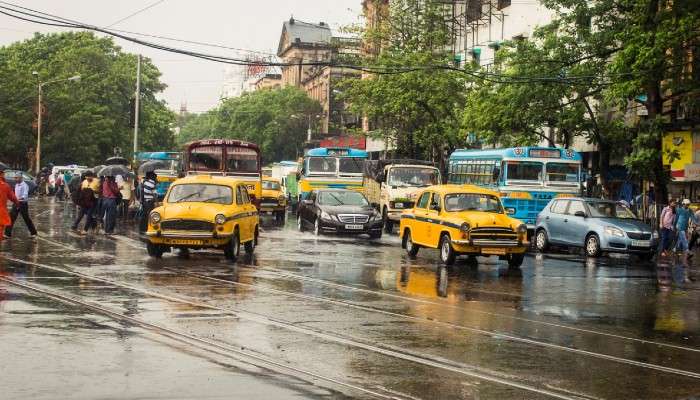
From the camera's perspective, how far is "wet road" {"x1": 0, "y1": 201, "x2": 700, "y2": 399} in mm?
9203

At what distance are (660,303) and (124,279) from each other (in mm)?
8601

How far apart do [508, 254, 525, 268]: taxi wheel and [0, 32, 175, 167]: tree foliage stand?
60.3 meters

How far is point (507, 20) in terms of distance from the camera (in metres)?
54.7

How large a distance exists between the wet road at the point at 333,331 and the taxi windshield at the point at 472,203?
6.88 ft

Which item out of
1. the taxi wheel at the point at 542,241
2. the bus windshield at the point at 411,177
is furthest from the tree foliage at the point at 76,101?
the taxi wheel at the point at 542,241

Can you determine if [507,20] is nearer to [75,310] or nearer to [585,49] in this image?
[585,49]

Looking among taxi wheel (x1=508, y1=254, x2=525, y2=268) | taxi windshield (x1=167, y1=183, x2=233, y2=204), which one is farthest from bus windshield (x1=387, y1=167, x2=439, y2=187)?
taxi windshield (x1=167, y1=183, x2=233, y2=204)

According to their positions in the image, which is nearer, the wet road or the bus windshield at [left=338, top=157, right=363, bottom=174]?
the wet road

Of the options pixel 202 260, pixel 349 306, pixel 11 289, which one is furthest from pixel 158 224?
pixel 349 306

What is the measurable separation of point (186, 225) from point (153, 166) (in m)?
26.6

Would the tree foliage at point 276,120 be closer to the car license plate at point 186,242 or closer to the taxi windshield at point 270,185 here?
the taxi windshield at point 270,185

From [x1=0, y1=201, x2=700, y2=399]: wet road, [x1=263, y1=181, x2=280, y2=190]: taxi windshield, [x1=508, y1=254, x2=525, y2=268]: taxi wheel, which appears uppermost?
[x1=263, y1=181, x2=280, y2=190]: taxi windshield

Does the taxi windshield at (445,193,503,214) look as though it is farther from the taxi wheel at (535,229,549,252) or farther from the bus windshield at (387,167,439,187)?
the bus windshield at (387,167,439,187)

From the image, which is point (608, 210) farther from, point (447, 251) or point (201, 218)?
point (201, 218)
